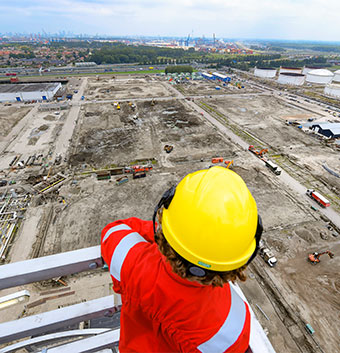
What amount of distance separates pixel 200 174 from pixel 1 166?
3489 cm

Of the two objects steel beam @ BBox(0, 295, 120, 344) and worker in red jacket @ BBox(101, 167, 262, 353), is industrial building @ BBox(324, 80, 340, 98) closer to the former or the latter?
worker in red jacket @ BBox(101, 167, 262, 353)

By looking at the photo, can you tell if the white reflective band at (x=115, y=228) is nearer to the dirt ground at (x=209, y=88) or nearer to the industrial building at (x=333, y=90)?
the dirt ground at (x=209, y=88)

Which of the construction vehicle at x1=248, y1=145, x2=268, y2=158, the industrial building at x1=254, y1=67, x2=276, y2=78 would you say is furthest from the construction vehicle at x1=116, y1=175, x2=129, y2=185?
the industrial building at x1=254, y1=67, x2=276, y2=78

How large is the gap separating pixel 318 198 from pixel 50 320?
2655cm

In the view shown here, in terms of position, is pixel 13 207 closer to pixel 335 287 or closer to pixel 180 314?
pixel 180 314

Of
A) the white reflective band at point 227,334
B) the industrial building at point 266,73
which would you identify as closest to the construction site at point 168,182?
the white reflective band at point 227,334

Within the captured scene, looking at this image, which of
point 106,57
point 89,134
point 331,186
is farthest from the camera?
point 106,57

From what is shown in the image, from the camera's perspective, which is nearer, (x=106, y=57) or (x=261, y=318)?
(x=261, y=318)

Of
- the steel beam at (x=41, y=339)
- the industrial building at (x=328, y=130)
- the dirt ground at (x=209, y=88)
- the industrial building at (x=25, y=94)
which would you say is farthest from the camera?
the dirt ground at (x=209, y=88)

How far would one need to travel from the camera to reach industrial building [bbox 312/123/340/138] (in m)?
36.9

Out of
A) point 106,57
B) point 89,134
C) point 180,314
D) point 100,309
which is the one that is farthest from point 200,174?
point 106,57

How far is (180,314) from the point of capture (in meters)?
2.18

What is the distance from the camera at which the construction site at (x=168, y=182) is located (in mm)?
14281

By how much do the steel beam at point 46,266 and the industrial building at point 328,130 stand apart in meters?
47.1
